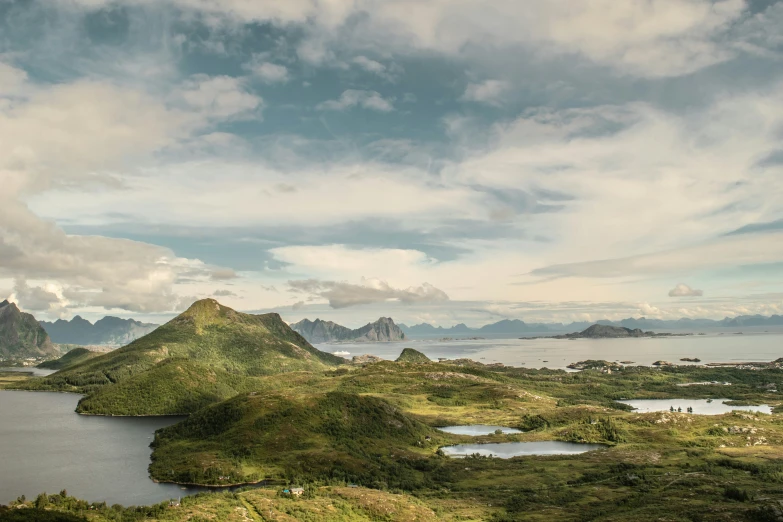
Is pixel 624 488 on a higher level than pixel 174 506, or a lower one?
lower

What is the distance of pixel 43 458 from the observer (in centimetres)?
19300

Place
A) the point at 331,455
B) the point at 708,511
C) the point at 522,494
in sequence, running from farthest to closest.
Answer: the point at 331,455
the point at 522,494
the point at 708,511

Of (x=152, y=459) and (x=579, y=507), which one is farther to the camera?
(x=152, y=459)

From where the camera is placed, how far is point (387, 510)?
12556cm

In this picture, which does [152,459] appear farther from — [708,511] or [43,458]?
[708,511]

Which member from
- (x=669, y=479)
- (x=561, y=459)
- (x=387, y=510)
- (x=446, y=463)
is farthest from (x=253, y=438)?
(x=669, y=479)

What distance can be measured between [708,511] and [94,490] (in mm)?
164959

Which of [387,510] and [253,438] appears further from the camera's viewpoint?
[253,438]

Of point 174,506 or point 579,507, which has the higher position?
point 174,506

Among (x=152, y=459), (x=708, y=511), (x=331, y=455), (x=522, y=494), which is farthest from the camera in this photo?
(x=152, y=459)

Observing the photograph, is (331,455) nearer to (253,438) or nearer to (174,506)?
(253,438)

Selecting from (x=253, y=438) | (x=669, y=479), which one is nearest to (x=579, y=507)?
(x=669, y=479)

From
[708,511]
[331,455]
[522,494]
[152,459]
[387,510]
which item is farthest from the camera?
[152,459]

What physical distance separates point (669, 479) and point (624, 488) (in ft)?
59.1
